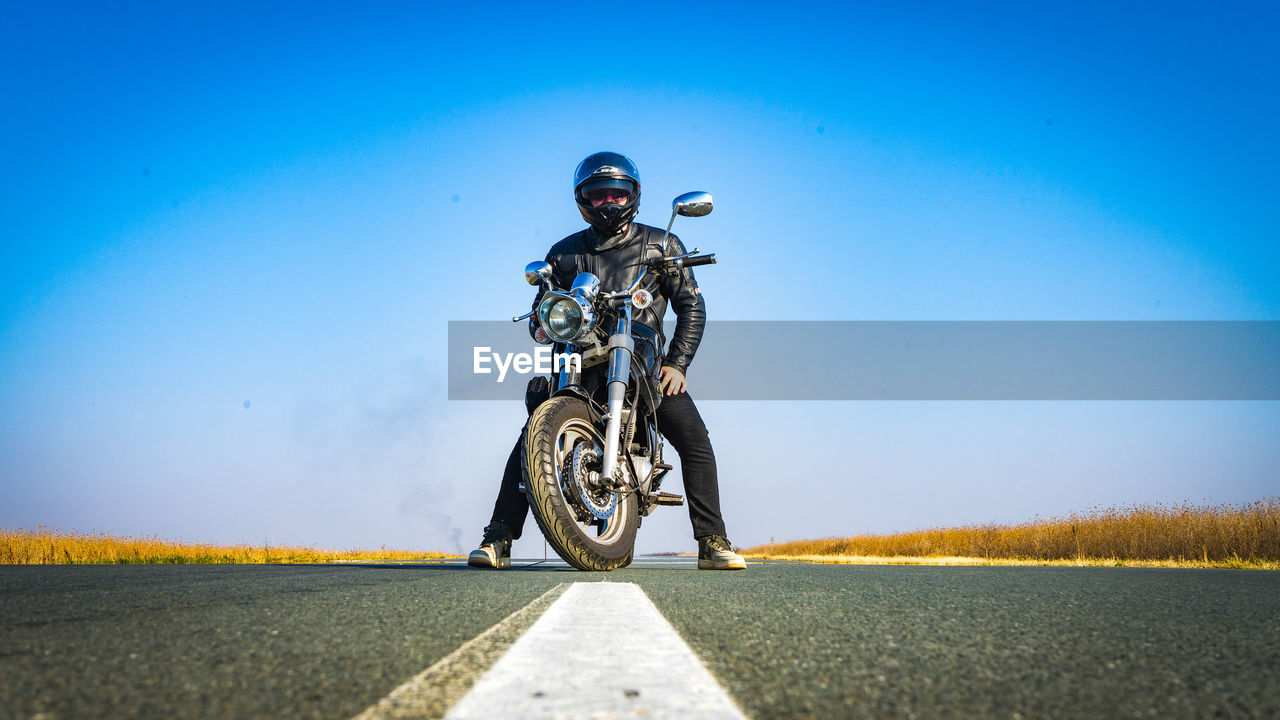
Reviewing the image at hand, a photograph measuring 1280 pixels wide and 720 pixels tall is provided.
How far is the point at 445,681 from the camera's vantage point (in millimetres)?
1274

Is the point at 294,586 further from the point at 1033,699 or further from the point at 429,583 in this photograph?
the point at 1033,699

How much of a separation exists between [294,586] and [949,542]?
21231mm

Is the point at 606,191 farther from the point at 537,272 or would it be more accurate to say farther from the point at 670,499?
the point at 670,499

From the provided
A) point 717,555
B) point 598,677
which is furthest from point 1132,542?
point 598,677

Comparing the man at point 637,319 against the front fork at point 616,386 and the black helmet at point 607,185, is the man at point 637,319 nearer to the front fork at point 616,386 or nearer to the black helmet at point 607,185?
the black helmet at point 607,185

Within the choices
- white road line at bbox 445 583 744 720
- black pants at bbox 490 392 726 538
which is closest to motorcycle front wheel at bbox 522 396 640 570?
black pants at bbox 490 392 726 538

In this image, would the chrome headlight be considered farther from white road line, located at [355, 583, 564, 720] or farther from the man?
white road line, located at [355, 583, 564, 720]

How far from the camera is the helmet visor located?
5.51 m

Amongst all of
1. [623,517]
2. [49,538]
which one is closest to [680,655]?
[623,517]

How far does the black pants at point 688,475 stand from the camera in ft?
17.6

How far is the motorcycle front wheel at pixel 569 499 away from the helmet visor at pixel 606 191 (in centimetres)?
156

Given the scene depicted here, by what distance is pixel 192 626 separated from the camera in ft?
6.24

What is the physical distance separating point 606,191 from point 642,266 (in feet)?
1.86

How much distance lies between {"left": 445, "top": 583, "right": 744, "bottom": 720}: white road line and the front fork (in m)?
2.50
